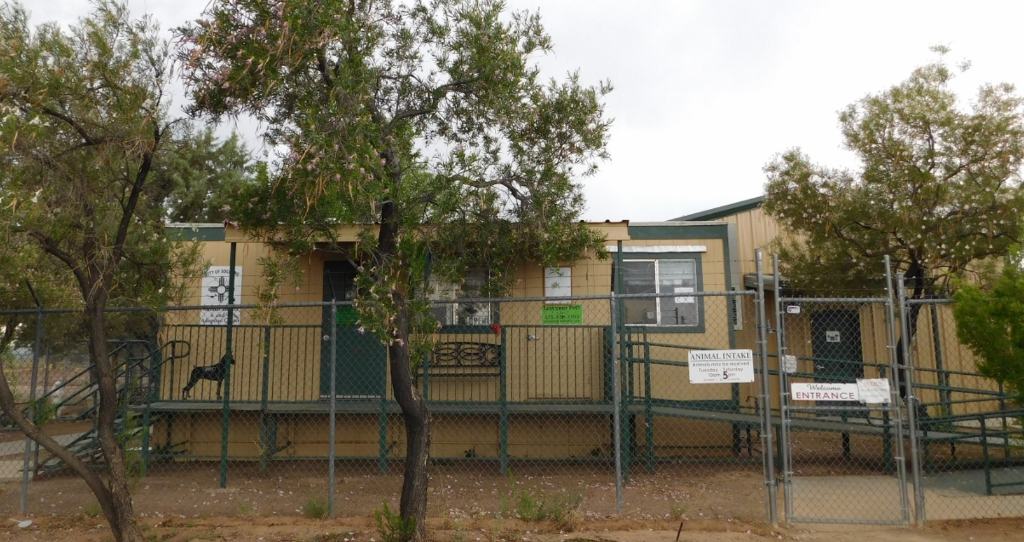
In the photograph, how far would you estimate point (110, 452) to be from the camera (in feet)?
20.9

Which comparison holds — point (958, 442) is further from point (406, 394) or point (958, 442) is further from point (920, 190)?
point (406, 394)

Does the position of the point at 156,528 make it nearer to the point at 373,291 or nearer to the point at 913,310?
the point at 373,291

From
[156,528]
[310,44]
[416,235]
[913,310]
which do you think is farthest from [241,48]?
[913,310]

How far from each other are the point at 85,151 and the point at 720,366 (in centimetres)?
612

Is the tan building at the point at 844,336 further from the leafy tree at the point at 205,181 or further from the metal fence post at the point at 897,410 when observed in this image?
the leafy tree at the point at 205,181

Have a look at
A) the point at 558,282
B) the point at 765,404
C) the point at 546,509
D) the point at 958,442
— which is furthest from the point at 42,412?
the point at 958,442

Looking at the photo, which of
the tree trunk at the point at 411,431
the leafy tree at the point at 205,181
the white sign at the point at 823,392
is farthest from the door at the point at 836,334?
the leafy tree at the point at 205,181

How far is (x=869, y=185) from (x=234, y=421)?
372 inches

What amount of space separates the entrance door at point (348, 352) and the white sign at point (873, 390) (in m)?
5.98

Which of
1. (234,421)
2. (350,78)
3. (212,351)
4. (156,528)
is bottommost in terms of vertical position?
(156,528)

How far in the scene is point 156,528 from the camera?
23.5 feet

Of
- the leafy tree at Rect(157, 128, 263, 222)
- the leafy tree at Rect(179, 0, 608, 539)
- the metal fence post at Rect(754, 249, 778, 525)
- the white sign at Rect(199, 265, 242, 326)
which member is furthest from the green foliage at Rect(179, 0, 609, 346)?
the leafy tree at Rect(157, 128, 263, 222)

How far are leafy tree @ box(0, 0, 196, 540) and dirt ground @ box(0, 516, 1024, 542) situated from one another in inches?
37.7

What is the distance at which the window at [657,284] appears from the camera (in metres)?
11.2
